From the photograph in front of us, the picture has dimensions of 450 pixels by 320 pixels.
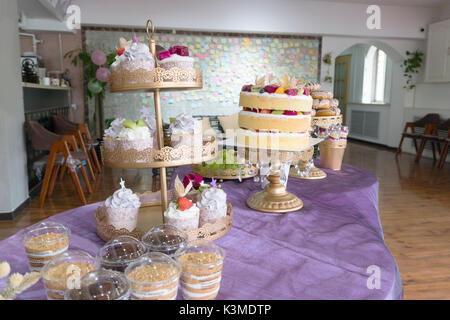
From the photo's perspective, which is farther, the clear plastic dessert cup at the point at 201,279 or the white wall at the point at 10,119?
the white wall at the point at 10,119

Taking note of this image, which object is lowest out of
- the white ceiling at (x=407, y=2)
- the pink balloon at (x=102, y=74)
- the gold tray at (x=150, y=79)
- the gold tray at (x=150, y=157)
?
the gold tray at (x=150, y=157)

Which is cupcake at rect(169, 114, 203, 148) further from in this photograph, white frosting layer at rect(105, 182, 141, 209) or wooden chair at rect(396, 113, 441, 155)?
wooden chair at rect(396, 113, 441, 155)

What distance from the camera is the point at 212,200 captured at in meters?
1.26

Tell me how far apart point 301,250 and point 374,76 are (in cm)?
932

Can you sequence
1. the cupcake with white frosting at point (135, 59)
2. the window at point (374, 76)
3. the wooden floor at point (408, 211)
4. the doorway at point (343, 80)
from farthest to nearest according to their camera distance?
the doorway at point (343, 80) < the window at point (374, 76) < the wooden floor at point (408, 211) < the cupcake with white frosting at point (135, 59)

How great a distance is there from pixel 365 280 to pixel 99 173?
5257 millimetres

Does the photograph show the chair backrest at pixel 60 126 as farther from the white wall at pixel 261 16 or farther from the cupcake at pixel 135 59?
the cupcake at pixel 135 59

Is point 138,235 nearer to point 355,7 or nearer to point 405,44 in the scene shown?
point 355,7

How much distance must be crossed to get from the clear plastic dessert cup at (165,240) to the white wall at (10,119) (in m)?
3.06

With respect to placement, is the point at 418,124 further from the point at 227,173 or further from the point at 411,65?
the point at 227,173

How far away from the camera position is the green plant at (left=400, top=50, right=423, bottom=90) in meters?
7.45

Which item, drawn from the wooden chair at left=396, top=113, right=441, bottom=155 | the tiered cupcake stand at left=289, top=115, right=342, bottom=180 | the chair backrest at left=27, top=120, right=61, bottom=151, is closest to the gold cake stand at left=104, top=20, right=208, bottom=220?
the tiered cupcake stand at left=289, top=115, right=342, bottom=180

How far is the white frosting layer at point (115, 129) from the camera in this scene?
1268 mm
